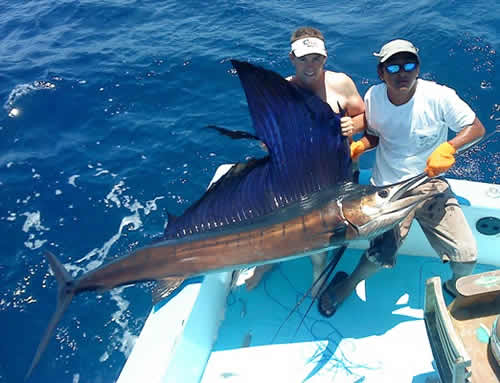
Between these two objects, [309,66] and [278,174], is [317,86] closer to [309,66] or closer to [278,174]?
[309,66]

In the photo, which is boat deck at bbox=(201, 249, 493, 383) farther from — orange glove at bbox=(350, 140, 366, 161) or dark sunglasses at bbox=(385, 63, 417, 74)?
dark sunglasses at bbox=(385, 63, 417, 74)

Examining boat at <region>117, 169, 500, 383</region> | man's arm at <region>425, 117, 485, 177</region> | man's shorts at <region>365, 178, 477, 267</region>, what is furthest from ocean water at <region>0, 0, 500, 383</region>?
man's arm at <region>425, 117, 485, 177</region>

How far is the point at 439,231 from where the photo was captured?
2.18m

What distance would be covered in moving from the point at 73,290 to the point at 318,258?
1.34m

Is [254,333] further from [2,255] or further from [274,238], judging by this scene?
[2,255]

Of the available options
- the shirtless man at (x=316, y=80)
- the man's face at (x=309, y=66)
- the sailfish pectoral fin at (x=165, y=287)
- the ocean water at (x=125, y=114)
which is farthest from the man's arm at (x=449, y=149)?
the ocean water at (x=125, y=114)

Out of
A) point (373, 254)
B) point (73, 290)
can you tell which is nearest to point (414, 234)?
point (373, 254)

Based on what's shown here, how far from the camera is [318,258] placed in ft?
8.14

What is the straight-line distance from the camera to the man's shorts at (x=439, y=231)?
2123mm

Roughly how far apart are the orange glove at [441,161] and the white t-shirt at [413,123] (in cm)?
19

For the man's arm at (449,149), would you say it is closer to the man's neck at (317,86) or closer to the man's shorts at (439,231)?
the man's shorts at (439,231)

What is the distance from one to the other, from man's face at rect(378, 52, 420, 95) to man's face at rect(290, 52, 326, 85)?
1.34ft

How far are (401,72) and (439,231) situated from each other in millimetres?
842

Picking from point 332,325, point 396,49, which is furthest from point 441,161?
point 332,325
